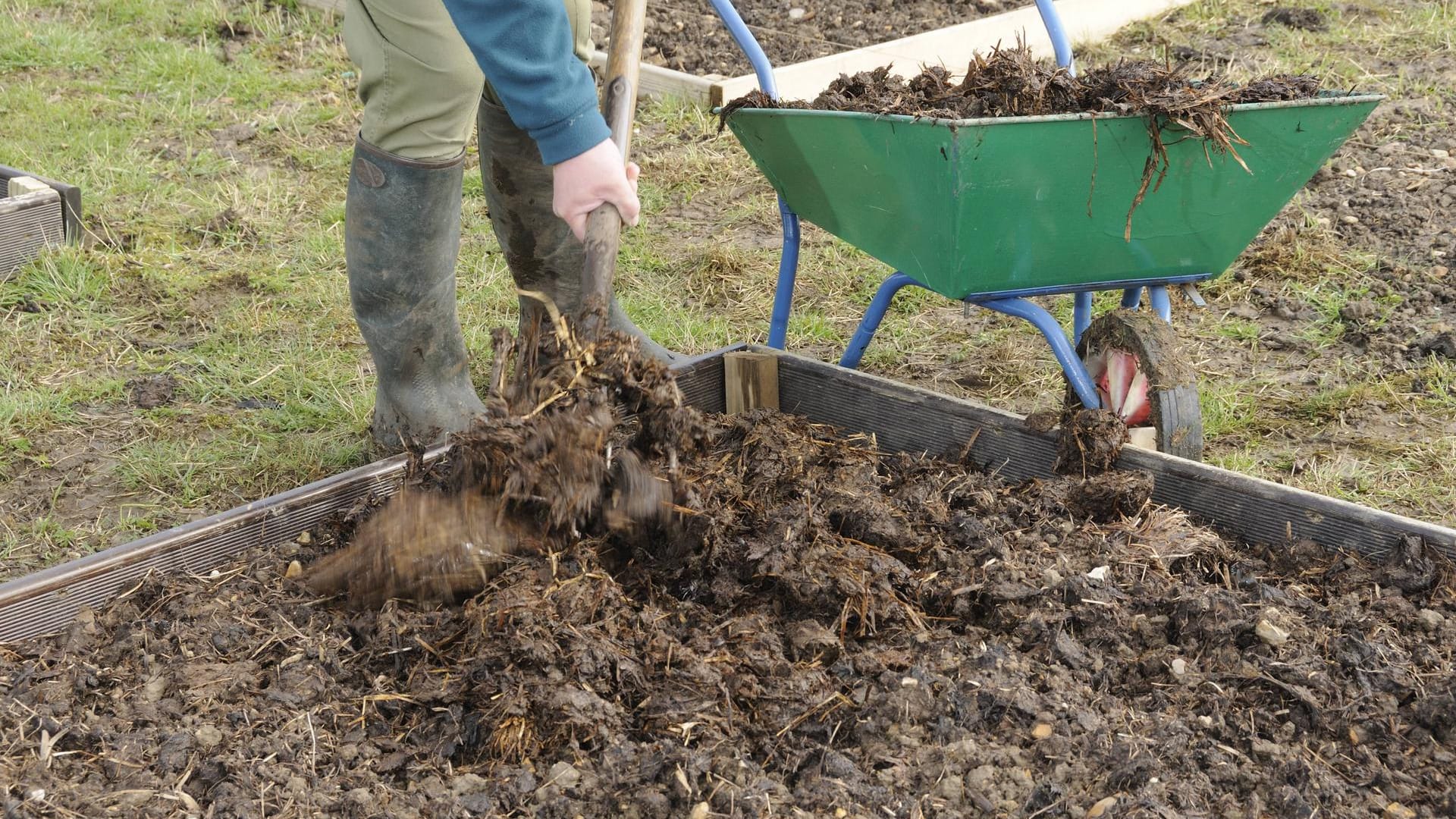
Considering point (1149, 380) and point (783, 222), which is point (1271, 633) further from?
point (783, 222)

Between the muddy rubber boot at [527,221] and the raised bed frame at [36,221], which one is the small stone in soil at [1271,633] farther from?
the raised bed frame at [36,221]

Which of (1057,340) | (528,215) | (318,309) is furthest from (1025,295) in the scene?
(318,309)

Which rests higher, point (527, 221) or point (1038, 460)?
point (527, 221)

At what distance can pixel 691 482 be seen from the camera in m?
2.25

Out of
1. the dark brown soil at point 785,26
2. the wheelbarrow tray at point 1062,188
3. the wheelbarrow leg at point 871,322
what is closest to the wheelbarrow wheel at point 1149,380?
the wheelbarrow tray at point 1062,188

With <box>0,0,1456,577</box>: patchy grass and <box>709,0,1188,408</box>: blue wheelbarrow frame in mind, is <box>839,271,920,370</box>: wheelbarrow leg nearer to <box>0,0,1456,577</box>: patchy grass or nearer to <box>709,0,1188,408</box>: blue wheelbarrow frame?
<box>709,0,1188,408</box>: blue wheelbarrow frame

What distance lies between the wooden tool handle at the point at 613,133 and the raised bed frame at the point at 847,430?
53cm

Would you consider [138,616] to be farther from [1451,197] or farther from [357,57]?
[1451,197]

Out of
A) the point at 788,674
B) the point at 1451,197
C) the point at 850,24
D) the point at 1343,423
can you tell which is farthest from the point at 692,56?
the point at 788,674

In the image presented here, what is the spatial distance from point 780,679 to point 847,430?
99 cm

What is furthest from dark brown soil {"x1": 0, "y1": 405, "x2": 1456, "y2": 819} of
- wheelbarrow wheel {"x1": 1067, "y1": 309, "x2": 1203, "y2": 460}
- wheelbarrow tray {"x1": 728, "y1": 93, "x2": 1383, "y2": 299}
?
wheelbarrow tray {"x1": 728, "y1": 93, "x2": 1383, "y2": 299}

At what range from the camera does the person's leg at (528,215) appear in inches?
116

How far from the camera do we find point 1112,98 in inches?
88.1

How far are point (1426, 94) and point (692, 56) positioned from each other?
3.22m
